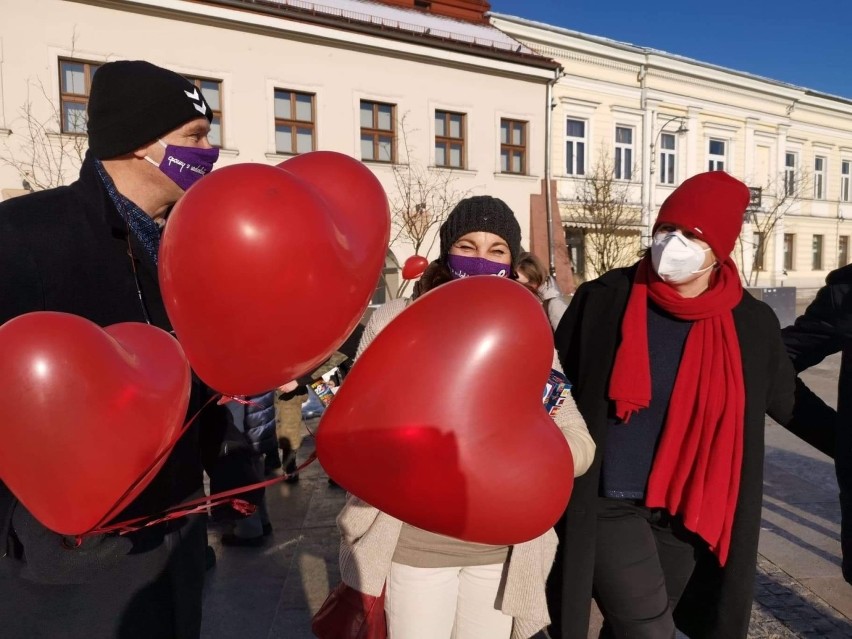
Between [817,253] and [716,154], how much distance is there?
785 cm

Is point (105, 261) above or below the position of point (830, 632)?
above

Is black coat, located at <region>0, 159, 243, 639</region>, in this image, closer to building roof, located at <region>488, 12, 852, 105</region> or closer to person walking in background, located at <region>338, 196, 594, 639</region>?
person walking in background, located at <region>338, 196, 594, 639</region>

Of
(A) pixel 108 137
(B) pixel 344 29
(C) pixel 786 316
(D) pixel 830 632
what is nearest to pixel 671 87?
(C) pixel 786 316

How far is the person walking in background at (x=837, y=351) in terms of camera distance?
77.3 inches

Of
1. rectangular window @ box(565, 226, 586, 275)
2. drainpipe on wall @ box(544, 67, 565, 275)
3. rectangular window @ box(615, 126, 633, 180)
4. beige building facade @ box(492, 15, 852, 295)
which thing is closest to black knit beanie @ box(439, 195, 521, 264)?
drainpipe on wall @ box(544, 67, 565, 275)

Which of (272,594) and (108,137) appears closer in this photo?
(108,137)

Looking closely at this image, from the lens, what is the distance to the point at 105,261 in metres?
1.22

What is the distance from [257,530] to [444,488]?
2810 mm

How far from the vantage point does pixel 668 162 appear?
20.8 metres

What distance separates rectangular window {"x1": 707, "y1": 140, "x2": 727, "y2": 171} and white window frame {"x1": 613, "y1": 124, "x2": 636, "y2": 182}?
12.7ft

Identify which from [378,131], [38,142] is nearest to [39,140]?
[38,142]

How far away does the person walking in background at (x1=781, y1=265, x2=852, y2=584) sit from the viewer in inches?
77.3

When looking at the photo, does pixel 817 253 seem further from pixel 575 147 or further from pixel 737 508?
pixel 737 508

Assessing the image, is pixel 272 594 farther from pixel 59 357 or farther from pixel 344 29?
pixel 344 29
